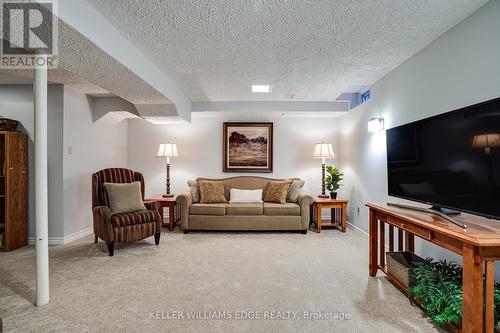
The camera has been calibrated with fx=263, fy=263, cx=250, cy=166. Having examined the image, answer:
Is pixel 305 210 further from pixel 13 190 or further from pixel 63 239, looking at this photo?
pixel 13 190

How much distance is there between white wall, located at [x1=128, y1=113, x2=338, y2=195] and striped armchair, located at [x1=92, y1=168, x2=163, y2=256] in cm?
140

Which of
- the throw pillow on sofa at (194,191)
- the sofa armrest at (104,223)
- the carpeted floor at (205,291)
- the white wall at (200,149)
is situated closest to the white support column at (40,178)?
the carpeted floor at (205,291)

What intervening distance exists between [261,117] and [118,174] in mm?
2829

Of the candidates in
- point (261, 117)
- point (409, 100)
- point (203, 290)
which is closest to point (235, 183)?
point (261, 117)

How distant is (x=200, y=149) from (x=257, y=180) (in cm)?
134

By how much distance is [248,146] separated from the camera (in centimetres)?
533

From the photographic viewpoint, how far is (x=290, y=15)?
2094 mm

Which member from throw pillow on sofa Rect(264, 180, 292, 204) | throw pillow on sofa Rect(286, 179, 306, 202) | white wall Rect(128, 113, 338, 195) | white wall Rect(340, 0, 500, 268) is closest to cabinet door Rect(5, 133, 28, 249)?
white wall Rect(128, 113, 338, 195)

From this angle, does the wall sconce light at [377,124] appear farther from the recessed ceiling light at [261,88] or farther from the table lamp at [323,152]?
the recessed ceiling light at [261,88]

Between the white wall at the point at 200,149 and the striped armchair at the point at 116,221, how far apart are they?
140 centimetres

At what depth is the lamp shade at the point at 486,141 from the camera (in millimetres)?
1514

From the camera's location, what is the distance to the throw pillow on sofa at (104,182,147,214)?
3600mm

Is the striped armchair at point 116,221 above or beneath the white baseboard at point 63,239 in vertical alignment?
above

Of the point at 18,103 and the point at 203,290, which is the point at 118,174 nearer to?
the point at 18,103
